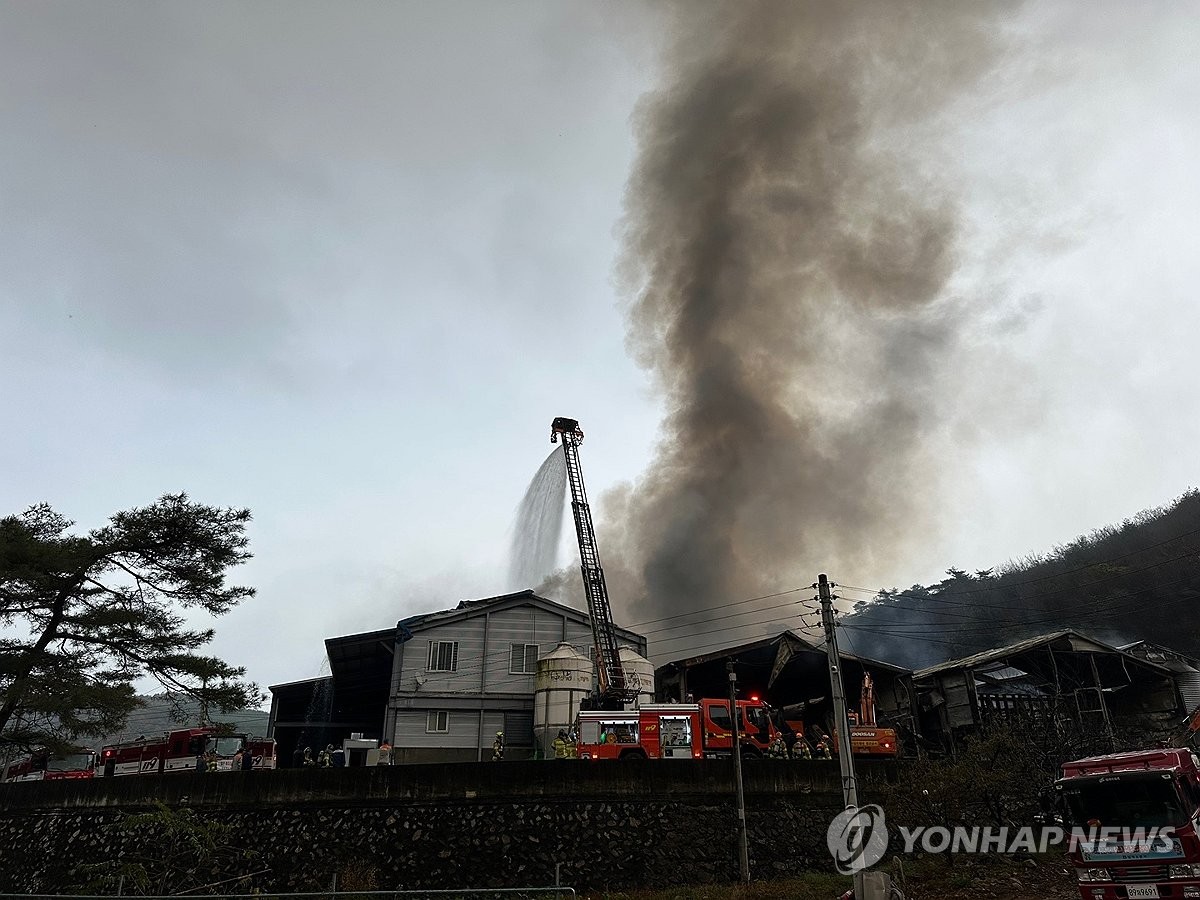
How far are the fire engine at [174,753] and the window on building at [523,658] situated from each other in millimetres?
11350

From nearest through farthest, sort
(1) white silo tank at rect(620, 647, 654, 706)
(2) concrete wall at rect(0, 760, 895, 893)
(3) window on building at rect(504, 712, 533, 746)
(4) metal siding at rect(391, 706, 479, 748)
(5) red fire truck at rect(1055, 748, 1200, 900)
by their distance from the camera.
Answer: (5) red fire truck at rect(1055, 748, 1200, 900) → (2) concrete wall at rect(0, 760, 895, 893) → (4) metal siding at rect(391, 706, 479, 748) → (3) window on building at rect(504, 712, 533, 746) → (1) white silo tank at rect(620, 647, 654, 706)

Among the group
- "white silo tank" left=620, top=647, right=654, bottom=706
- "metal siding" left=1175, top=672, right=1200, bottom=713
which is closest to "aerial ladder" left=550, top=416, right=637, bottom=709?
"white silo tank" left=620, top=647, right=654, bottom=706

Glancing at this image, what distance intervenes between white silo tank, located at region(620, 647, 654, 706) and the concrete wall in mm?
14280

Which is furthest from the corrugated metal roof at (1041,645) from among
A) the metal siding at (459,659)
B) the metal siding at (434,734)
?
the metal siding at (434,734)

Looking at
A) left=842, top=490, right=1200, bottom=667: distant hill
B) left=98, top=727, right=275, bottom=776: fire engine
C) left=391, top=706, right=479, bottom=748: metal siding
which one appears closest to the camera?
left=98, top=727, right=275, bottom=776: fire engine

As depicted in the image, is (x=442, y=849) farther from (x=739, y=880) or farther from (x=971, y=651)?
(x=971, y=651)

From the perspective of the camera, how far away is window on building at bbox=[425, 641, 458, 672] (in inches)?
1398

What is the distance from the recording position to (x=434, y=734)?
3431 cm

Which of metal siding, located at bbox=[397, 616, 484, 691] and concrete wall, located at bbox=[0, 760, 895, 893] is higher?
metal siding, located at bbox=[397, 616, 484, 691]

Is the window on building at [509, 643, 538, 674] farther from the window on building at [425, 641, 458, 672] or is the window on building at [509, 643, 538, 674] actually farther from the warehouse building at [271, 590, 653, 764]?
the window on building at [425, 641, 458, 672]

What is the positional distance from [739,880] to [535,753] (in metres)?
14.8

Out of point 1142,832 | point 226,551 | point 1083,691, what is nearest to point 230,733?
point 226,551

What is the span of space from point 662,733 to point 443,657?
45.2ft

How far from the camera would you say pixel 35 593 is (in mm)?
24359
